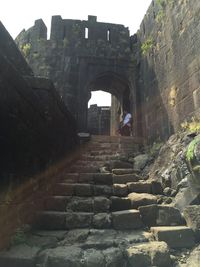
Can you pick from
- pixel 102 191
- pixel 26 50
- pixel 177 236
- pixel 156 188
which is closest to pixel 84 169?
pixel 102 191

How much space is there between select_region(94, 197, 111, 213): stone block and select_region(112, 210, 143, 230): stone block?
406 millimetres

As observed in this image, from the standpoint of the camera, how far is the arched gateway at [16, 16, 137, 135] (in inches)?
488

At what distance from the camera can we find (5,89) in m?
3.38

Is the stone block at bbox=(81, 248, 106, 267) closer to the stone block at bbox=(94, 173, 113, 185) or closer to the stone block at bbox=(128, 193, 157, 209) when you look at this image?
the stone block at bbox=(128, 193, 157, 209)

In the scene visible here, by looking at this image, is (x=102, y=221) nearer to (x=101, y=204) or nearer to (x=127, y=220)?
(x=127, y=220)

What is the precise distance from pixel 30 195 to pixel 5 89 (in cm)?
170

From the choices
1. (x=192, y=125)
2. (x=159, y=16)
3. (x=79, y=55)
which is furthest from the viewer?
(x=79, y=55)

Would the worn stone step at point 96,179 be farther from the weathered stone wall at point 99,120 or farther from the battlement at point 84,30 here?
the weathered stone wall at point 99,120

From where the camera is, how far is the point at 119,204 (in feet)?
16.5

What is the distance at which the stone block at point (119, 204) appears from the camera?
5008 millimetres

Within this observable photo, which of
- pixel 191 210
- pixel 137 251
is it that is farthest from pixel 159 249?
pixel 191 210

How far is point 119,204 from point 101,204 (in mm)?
301

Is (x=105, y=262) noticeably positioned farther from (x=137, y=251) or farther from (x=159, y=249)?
(x=159, y=249)

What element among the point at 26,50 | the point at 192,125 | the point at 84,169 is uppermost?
the point at 26,50
